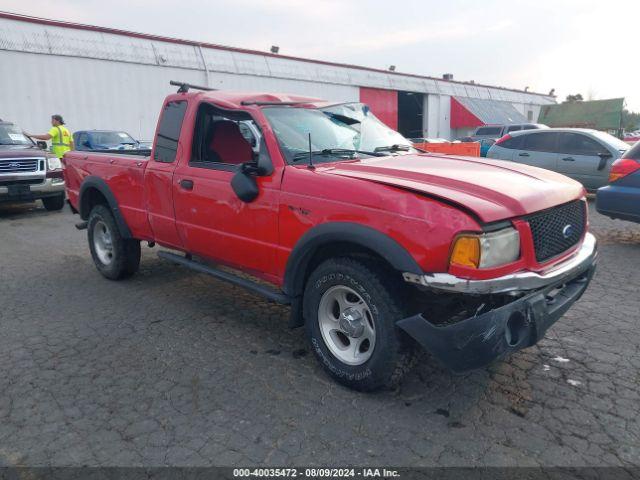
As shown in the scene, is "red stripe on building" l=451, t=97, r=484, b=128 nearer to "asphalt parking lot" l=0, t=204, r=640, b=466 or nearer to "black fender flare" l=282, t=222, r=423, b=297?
"asphalt parking lot" l=0, t=204, r=640, b=466

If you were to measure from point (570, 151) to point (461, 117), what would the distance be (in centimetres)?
2689

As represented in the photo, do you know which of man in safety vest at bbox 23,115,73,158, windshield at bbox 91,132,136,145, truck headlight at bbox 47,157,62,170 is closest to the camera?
truck headlight at bbox 47,157,62,170

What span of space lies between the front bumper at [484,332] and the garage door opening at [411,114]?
33.3 metres

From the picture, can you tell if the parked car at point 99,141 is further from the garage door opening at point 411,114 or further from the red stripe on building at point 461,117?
the red stripe on building at point 461,117

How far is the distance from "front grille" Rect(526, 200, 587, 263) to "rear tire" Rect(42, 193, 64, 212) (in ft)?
33.6

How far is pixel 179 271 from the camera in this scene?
19.2 feet

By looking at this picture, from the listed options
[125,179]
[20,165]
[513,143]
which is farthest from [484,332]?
[20,165]

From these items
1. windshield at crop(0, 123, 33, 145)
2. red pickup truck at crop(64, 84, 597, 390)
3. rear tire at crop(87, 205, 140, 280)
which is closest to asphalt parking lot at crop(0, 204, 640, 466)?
red pickup truck at crop(64, 84, 597, 390)

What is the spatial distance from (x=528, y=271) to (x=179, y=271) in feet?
13.9

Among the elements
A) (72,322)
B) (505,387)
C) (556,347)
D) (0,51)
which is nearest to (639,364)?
(556,347)

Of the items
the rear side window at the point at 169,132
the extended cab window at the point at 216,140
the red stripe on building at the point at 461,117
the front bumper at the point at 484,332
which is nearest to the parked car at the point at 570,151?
the extended cab window at the point at 216,140

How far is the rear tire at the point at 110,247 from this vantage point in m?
5.27

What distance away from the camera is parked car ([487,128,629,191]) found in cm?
970

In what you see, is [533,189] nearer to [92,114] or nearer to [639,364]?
[639,364]
